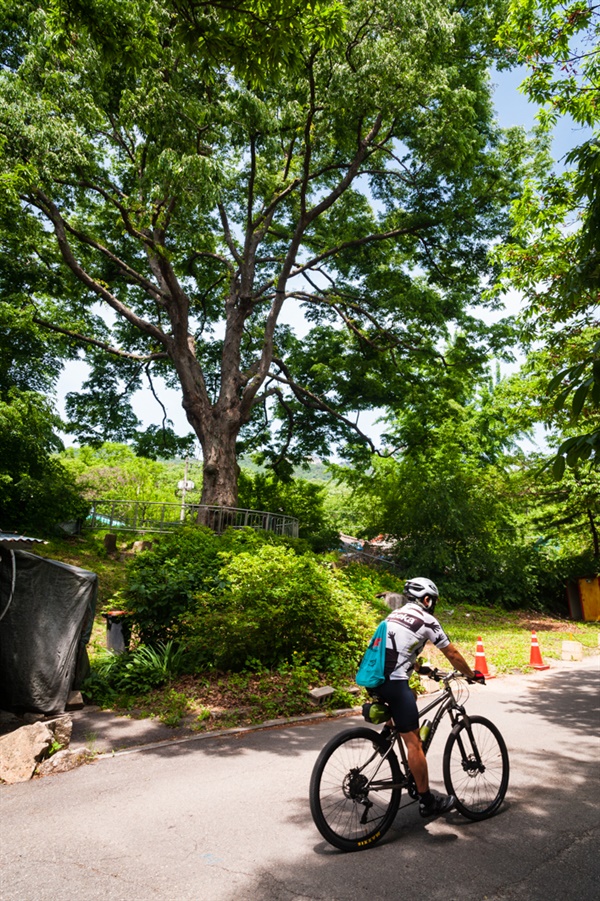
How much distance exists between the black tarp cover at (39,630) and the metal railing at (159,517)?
Answer: 1107 centimetres

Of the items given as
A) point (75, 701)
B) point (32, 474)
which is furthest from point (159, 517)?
point (75, 701)

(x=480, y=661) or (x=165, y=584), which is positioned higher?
(x=165, y=584)

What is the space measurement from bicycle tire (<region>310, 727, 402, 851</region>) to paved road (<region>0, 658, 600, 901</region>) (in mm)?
128

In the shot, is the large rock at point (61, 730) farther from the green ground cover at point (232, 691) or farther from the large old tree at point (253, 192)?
the large old tree at point (253, 192)

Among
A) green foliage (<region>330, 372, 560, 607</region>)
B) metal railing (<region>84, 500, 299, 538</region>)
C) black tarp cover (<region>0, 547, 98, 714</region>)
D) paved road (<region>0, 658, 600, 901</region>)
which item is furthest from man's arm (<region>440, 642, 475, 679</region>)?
green foliage (<region>330, 372, 560, 607</region>)

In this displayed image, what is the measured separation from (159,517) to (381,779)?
56.8 feet

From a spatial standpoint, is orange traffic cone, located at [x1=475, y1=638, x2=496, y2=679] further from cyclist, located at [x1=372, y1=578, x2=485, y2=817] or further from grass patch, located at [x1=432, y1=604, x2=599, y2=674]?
cyclist, located at [x1=372, y1=578, x2=485, y2=817]

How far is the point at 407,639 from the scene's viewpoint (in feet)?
14.3

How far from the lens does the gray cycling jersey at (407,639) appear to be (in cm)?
430

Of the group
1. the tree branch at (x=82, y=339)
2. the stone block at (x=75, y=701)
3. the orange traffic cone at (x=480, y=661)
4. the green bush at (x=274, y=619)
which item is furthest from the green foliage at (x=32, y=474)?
the orange traffic cone at (x=480, y=661)

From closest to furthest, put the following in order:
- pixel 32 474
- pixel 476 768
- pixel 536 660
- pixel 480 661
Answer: pixel 476 768
pixel 480 661
pixel 536 660
pixel 32 474

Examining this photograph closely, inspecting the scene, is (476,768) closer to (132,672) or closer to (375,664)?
(375,664)

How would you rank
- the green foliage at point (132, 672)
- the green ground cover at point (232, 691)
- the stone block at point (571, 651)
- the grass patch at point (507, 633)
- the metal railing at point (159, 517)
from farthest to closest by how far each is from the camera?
the metal railing at point (159, 517), the stone block at point (571, 651), the grass patch at point (507, 633), the green foliage at point (132, 672), the green ground cover at point (232, 691)

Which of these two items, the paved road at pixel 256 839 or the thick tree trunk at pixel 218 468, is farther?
the thick tree trunk at pixel 218 468
